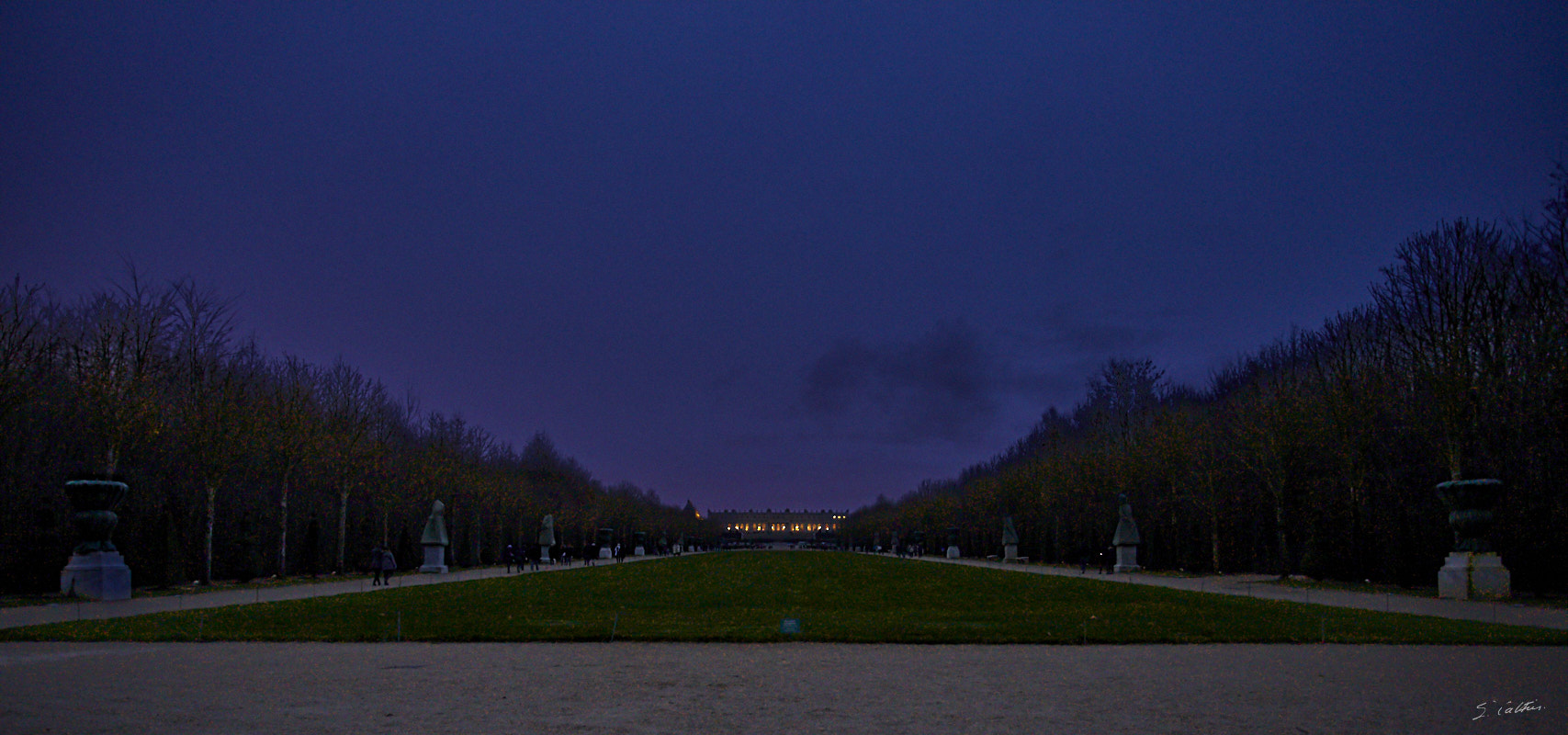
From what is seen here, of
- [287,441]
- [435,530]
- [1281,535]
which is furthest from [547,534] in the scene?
[1281,535]

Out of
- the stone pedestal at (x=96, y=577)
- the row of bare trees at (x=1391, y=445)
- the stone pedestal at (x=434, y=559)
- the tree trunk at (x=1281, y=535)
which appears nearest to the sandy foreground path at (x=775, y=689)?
the stone pedestal at (x=96, y=577)

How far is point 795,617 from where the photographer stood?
2067cm

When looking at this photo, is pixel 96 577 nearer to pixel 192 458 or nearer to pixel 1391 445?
pixel 192 458

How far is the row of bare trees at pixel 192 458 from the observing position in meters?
31.6

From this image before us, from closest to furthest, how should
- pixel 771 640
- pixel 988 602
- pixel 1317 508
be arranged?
1. pixel 771 640
2. pixel 988 602
3. pixel 1317 508

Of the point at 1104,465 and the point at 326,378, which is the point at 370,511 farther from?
the point at 1104,465

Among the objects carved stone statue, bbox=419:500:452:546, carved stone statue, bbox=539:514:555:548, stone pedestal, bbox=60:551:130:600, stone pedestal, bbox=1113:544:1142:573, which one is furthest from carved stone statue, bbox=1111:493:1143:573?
stone pedestal, bbox=60:551:130:600

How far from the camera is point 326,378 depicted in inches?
2258

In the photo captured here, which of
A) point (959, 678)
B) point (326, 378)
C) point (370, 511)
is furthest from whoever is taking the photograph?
point (326, 378)

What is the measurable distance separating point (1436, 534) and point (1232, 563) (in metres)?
15.4

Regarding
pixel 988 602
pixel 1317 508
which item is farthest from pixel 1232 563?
pixel 988 602

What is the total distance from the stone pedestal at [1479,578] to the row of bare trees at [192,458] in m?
36.9

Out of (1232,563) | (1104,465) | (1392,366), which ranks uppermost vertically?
(1392,366)
